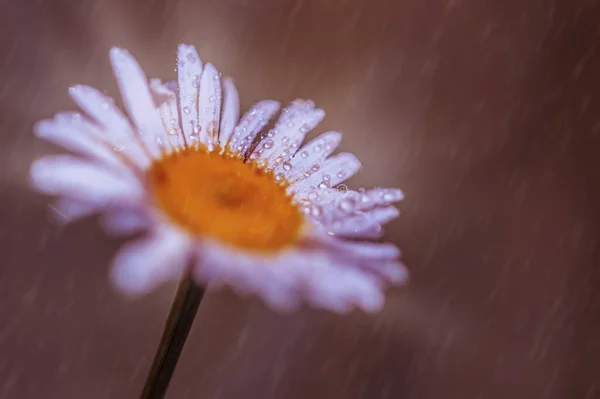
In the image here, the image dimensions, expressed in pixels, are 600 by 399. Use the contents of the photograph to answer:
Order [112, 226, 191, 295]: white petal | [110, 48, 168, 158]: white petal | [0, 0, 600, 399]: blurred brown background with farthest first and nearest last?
[0, 0, 600, 399]: blurred brown background → [110, 48, 168, 158]: white petal → [112, 226, 191, 295]: white petal

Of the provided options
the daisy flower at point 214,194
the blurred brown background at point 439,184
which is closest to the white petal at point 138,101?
the daisy flower at point 214,194

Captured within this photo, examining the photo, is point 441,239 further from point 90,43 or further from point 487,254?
point 90,43

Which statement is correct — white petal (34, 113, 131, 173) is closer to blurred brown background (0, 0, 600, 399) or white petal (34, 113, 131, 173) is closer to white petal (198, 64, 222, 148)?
white petal (198, 64, 222, 148)

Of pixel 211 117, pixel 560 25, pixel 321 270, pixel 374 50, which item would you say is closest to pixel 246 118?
pixel 211 117

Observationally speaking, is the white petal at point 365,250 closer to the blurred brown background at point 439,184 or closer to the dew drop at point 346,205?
the dew drop at point 346,205

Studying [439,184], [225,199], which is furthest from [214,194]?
[439,184]

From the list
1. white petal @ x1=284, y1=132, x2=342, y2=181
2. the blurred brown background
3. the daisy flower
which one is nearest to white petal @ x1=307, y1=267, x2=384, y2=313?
the daisy flower
